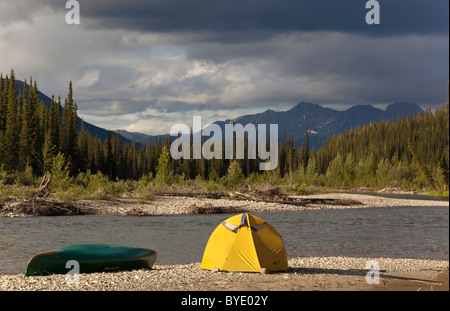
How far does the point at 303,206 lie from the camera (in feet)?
152

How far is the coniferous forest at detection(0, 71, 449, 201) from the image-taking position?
55719 millimetres

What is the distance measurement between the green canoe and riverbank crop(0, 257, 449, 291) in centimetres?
65

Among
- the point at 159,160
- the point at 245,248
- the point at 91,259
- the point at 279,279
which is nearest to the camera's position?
the point at 279,279

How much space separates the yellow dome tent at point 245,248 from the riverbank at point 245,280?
45cm

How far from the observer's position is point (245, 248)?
51.4ft

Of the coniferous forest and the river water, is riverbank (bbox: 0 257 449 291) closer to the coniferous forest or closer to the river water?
the river water

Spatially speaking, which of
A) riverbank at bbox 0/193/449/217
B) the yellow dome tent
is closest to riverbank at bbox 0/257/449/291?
the yellow dome tent

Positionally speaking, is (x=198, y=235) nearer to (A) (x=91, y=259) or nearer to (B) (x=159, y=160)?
(A) (x=91, y=259)

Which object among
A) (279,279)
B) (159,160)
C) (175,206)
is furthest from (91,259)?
(159,160)

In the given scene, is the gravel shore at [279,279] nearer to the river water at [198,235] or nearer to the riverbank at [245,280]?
the riverbank at [245,280]

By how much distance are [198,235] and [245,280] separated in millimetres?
13298

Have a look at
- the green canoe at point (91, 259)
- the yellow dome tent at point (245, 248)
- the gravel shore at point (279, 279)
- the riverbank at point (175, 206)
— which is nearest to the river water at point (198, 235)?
the riverbank at point (175, 206)

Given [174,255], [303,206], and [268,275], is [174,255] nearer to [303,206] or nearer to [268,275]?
[268,275]

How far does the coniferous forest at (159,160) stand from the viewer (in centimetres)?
5572
